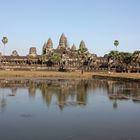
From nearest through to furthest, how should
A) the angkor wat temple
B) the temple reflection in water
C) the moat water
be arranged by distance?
the moat water < the temple reflection in water < the angkor wat temple

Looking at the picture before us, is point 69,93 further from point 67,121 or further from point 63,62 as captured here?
point 63,62

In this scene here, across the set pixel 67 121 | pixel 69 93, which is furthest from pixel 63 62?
pixel 67 121

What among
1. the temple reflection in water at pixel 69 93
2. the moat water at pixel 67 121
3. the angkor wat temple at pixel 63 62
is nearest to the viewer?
the moat water at pixel 67 121

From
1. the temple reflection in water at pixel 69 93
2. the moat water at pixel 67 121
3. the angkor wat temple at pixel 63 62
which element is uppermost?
the angkor wat temple at pixel 63 62

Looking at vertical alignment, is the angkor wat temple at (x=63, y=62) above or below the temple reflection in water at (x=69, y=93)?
above

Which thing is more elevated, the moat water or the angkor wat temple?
the angkor wat temple

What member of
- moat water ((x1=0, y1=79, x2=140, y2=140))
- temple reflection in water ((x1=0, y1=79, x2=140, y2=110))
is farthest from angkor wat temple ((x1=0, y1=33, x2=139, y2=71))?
moat water ((x1=0, y1=79, x2=140, y2=140))

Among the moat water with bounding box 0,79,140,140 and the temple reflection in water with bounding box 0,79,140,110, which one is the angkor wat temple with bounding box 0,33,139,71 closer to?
the temple reflection in water with bounding box 0,79,140,110

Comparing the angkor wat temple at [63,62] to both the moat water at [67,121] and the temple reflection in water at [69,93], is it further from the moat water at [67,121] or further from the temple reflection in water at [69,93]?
the moat water at [67,121]

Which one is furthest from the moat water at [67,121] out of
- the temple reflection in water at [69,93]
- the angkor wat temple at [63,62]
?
the angkor wat temple at [63,62]

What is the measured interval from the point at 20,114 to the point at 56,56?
12698cm

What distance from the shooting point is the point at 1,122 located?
29.8 metres

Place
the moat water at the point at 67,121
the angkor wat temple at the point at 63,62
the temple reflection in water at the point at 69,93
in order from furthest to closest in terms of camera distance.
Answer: the angkor wat temple at the point at 63,62
the temple reflection in water at the point at 69,93
the moat water at the point at 67,121

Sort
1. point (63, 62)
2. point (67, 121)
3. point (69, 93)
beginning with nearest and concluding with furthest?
1. point (67, 121)
2. point (69, 93)
3. point (63, 62)
